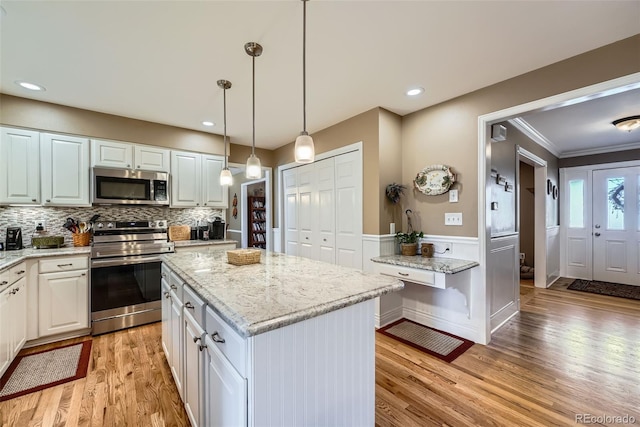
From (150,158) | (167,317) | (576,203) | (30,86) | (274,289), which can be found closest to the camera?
(274,289)

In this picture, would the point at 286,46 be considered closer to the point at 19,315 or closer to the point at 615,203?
the point at 19,315

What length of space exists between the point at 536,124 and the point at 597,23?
2166 millimetres

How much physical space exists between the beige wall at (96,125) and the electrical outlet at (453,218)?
3214 millimetres

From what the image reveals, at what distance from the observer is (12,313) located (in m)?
2.22

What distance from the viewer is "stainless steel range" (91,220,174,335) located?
286cm

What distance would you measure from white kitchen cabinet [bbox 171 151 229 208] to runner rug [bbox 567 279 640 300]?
19.3 feet

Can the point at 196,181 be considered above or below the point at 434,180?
above

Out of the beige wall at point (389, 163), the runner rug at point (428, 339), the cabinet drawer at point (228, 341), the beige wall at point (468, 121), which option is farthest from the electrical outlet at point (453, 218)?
the cabinet drawer at point (228, 341)

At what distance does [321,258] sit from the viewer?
3846 mm

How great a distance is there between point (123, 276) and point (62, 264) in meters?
0.52

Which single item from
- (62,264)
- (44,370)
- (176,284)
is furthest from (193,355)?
(62,264)

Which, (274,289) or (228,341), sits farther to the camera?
(274,289)

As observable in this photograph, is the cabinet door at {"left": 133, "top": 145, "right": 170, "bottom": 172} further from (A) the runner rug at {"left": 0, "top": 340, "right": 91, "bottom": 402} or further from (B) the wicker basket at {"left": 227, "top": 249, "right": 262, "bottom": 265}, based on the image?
(B) the wicker basket at {"left": 227, "top": 249, "right": 262, "bottom": 265}

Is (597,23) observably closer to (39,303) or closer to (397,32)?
(397,32)
